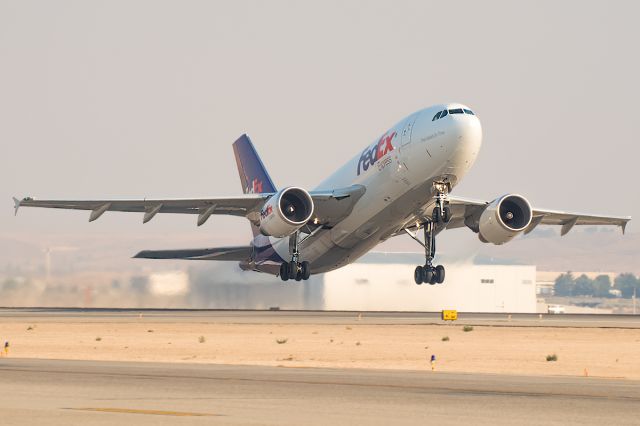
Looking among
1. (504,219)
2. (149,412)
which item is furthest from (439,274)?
(149,412)

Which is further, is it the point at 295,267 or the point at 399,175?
the point at 295,267

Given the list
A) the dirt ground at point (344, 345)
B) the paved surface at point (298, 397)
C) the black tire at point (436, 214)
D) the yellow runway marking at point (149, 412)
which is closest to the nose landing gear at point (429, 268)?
the dirt ground at point (344, 345)

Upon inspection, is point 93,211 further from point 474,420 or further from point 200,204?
point 474,420

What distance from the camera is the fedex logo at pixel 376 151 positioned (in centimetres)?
4256

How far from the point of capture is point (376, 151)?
4366cm

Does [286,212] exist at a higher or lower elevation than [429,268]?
higher

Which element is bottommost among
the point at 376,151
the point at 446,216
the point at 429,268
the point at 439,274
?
the point at 439,274

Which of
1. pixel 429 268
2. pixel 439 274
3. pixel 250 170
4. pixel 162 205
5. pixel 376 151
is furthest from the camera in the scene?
pixel 250 170

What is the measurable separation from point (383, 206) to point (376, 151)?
235cm

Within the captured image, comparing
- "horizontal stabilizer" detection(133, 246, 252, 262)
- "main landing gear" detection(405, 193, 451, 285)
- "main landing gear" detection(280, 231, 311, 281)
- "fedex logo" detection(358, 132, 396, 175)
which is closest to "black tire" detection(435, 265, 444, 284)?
"main landing gear" detection(405, 193, 451, 285)

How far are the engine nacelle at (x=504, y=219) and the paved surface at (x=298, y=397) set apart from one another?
1801 centimetres

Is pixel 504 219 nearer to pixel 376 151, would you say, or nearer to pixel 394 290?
pixel 376 151

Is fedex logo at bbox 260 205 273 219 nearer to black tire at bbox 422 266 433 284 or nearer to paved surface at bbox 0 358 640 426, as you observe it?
black tire at bbox 422 266 433 284

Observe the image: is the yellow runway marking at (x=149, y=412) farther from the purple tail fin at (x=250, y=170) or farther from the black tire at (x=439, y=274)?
the purple tail fin at (x=250, y=170)
